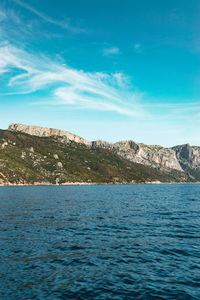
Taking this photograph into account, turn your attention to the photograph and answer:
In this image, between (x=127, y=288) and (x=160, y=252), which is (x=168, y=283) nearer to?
(x=127, y=288)

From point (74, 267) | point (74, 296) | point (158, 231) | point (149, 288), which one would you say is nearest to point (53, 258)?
point (74, 267)

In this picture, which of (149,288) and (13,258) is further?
(13,258)

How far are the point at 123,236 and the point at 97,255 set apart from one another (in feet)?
32.6

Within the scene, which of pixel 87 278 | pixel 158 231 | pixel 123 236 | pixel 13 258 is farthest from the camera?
pixel 158 231

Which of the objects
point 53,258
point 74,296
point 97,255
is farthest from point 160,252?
point 74,296

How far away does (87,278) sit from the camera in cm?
2067

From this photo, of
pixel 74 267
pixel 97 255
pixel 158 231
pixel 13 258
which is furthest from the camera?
pixel 158 231

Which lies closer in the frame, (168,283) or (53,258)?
(168,283)

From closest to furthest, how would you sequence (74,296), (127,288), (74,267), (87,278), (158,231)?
(74,296), (127,288), (87,278), (74,267), (158,231)

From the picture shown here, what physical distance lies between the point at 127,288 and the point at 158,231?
22.5 meters

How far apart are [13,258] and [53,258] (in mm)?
4170

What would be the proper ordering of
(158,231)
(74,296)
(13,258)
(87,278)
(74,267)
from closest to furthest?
(74,296) → (87,278) → (74,267) → (13,258) → (158,231)

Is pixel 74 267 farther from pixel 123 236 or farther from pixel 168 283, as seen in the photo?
pixel 123 236

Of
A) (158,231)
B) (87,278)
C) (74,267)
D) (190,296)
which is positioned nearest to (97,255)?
(74,267)
